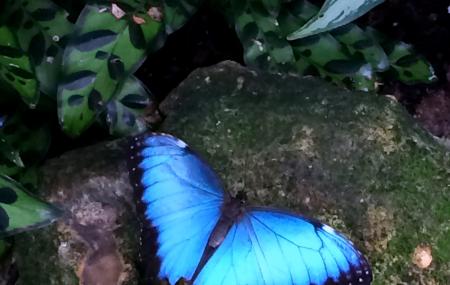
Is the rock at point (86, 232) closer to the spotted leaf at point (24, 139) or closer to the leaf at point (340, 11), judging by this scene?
the spotted leaf at point (24, 139)

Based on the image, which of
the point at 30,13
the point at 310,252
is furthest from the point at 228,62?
the point at 310,252

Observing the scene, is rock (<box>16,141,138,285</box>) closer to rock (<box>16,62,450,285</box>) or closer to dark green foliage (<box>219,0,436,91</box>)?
rock (<box>16,62,450,285</box>)

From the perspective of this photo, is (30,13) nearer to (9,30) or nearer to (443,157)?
(9,30)

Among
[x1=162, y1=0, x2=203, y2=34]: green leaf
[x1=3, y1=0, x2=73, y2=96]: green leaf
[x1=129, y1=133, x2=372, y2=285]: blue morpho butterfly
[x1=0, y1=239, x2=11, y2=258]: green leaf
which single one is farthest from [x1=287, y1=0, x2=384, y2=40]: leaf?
[x1=0, y1=239, x2=11, y2=258]: green leaf

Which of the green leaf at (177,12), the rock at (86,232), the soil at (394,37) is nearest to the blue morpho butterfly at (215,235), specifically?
the rock at (86,232)

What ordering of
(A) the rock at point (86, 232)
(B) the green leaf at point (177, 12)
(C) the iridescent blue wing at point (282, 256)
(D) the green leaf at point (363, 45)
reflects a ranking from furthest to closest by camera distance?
(D) the green leaf at point (363, 45)
(B) the green leaf at point (177, 12)
(A) the rock at point (86, 232)
(C) the iridescent blue wing at point (282, 256)

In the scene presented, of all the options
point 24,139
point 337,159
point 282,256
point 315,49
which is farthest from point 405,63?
point 24,139
